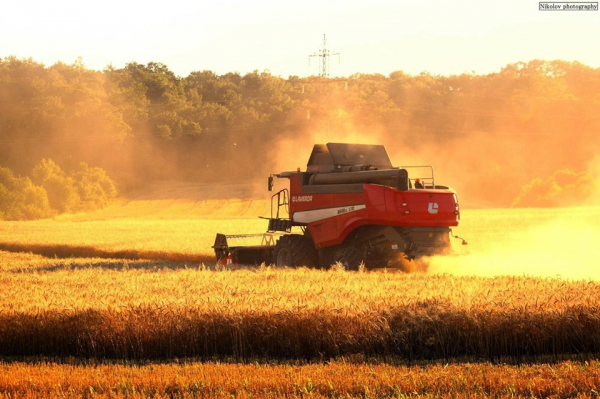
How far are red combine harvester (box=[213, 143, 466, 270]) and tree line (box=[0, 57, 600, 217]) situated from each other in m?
62.3

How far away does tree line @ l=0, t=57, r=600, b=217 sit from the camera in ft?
286

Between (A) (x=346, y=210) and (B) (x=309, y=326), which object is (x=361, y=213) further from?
(B) (x=309, y=326)

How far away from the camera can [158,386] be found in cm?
873

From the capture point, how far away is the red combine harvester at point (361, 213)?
56.6 ft

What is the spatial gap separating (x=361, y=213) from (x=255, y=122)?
78046mm

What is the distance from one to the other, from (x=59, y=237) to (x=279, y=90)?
73.7 metres

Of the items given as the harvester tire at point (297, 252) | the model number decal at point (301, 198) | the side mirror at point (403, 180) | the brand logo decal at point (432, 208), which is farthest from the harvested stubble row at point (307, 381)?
the model number decal at point (301, 198)

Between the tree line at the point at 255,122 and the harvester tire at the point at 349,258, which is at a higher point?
the tree line at the point at 255,122

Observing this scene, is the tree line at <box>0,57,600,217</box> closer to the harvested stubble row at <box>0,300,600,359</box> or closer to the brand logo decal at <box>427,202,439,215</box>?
the brand logo decal at <box>427,202,439,215</box>

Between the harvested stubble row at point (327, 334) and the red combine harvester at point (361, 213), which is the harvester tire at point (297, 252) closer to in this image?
the red combine harvester at point (361, 213)

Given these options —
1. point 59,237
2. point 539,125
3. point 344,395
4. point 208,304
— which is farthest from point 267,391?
point 539,125

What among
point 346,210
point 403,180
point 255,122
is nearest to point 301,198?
point 346,210

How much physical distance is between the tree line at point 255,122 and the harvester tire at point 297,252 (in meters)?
62.3

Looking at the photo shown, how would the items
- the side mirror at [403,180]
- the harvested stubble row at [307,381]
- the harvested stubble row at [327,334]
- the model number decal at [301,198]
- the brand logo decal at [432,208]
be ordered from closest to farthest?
the harvested stubble row at [307,381]
the harvested stubble row at [327,334]
the side mirror at [403,180]
the brand logo decal at [432,208]
the model number decal at [301,198]
